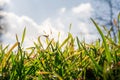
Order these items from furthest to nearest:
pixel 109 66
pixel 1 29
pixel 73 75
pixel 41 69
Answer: pixel 1 29, pixel 41 69, pixel 73 75, pixel 109 66

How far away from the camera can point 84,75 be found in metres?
1.26

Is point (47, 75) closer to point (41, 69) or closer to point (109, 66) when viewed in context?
point (41, 69)

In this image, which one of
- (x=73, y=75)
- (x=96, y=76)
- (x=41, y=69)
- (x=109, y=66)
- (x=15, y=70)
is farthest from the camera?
(x=41, y=69)

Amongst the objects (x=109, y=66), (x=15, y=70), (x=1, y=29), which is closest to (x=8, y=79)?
(x=15, y=70)

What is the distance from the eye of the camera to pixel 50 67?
1.54 meters

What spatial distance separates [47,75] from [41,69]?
Answer: 191mm

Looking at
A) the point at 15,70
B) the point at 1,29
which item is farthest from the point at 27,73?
the point at 1,29

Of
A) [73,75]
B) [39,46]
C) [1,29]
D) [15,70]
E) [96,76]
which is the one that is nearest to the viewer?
[96,76]

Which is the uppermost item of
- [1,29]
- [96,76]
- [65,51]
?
[1,29]

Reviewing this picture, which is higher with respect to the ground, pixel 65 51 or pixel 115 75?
pixel 65 51

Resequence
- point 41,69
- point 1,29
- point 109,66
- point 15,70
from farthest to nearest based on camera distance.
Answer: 1. point 1,29
2. point 41,69
3. point 15,70
4. point 109,66

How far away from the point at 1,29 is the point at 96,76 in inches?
876

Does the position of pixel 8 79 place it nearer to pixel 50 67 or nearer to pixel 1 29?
pixel 50 67

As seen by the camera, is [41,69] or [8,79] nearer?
[8,79]
